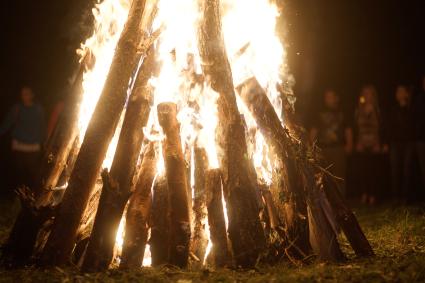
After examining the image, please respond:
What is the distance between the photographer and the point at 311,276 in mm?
4270

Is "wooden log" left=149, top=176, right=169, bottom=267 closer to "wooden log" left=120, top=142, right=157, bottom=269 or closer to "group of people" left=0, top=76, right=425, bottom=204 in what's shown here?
"wooden log" left=120, top=142, right=157, bottom=269

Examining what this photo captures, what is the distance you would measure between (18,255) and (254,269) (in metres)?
2.05

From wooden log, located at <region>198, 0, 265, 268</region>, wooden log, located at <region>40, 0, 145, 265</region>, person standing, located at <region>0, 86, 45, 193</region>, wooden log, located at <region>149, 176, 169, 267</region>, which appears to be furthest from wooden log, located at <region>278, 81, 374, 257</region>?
person standing, located at <region>0, 86, 45, 193</region>

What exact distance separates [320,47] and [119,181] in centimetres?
1117

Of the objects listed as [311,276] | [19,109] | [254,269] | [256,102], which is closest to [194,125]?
[256,102]

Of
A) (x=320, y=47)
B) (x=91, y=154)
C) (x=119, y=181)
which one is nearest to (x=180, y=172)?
(x=119, y=181)

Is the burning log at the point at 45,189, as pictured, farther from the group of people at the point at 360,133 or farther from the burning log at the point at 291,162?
the group of people at the point at 360,133

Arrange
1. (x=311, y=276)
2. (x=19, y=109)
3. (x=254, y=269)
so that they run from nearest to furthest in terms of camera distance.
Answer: (x=311, y=276)
(x=254, y=269)
(x=19, y=109)

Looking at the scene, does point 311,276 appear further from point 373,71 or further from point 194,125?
point 373,71

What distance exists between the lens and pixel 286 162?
519 cm

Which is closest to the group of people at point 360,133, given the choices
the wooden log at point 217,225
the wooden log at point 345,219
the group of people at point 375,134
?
the group of people at point 375,134

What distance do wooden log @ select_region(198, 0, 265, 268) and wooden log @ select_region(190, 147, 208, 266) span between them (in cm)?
22

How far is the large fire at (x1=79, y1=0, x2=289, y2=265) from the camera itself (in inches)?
209

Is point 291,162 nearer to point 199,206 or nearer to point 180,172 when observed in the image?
point 199,206
